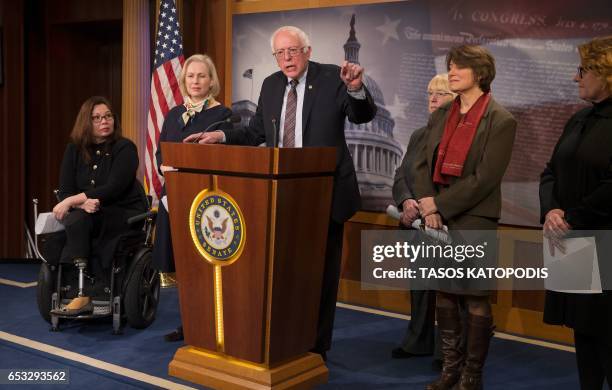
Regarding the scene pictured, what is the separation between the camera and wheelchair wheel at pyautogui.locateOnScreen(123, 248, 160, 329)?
14.0 ft

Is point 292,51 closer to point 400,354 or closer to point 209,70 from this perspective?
point 209,70

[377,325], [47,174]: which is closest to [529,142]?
[377,325]

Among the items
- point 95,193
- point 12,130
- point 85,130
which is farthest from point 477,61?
point 12,130

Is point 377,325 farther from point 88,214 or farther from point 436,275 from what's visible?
point 88,214

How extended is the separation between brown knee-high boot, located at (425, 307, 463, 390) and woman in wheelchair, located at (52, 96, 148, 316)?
6.67 ft

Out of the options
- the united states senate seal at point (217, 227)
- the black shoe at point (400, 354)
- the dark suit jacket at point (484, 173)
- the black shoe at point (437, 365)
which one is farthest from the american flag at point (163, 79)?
the dark suit jacket at point (484, 173)

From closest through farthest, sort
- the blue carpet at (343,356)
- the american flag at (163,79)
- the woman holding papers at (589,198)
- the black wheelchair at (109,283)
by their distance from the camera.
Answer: the woman holding papers at (589,198), the blue carpet at (343,356), the black wheelchair at (109,283), the american flag at (163,79)

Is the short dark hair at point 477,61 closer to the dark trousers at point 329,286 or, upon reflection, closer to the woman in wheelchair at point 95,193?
the dark trousers at point 329,286

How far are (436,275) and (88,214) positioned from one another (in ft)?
6.96

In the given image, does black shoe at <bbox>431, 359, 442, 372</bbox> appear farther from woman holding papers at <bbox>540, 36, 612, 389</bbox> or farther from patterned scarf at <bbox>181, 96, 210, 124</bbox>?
patterned scarf at <bbox>181, 96, 210, 124</bbox>

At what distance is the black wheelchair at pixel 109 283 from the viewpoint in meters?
4.24

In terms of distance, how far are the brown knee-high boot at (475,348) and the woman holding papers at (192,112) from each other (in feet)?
5.61

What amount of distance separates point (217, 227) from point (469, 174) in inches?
41.3

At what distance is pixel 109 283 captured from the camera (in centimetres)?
431
